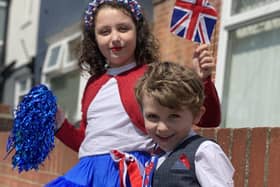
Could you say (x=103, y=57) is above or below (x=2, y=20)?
below

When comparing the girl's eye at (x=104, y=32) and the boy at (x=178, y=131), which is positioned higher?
the girl's eye at (x=104, y=32)

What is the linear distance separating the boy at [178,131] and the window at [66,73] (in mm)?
7471

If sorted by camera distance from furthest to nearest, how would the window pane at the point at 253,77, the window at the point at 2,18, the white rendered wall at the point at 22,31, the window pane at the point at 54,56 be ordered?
the window at the point at 2,18, the white rendered wall at the point at 22,31, the window pane at the point at 54,56, the window pane at the point at 253,77

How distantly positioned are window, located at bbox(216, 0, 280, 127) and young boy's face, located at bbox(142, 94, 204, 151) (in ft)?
7.56

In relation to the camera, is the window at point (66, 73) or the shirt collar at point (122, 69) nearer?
the shirt collar at point (122, 69)

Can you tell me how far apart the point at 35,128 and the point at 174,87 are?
3.37ft

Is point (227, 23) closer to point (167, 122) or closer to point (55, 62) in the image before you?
point (167, 122)

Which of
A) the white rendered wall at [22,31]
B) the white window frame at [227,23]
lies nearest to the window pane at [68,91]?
the white rendered wall at [22,31]

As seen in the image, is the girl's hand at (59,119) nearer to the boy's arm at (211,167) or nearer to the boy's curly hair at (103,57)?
the boy's curly hair at (103,57)

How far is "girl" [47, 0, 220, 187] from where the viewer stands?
9.68 feet

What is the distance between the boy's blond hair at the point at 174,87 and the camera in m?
2.46

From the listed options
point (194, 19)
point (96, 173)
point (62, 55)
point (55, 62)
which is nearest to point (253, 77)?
point (194, 19)

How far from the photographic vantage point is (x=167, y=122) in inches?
99.6

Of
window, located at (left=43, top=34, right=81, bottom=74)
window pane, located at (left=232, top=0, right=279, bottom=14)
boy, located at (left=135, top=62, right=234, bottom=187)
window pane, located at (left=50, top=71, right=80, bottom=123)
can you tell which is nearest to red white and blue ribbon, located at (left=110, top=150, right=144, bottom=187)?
boy, located at (left=135, top=62, right=234, bottom=187)
